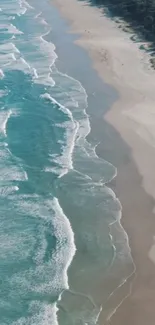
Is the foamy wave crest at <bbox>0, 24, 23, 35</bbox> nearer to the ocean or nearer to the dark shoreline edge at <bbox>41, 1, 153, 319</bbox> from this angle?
the dark shoreline edge at <bbox>41, 1, 153, 319</bbox>

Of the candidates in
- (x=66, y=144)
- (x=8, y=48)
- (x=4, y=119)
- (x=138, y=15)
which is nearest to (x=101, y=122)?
(x=66, y=144)

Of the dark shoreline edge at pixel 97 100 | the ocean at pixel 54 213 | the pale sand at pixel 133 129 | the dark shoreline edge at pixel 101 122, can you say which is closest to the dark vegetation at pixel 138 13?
the pale sand at pixel 133 129

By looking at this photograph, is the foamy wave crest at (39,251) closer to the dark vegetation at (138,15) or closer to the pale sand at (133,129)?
the pale sand at (133,129)

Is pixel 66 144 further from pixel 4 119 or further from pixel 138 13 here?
pixel 138 13

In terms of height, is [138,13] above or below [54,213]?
below

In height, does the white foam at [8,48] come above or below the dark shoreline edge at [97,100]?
below

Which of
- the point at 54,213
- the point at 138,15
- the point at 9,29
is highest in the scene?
the point at 54,213
